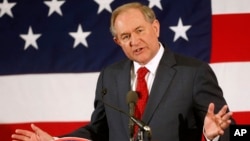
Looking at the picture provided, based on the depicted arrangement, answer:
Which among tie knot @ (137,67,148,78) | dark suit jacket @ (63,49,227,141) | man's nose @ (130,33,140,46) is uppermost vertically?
man's nose @ (130,33,140,46)

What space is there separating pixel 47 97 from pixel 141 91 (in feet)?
3.68

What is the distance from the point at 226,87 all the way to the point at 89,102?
2.53 ft

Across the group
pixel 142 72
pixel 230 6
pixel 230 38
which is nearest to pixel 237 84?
pixel 230 38

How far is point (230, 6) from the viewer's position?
2.57m

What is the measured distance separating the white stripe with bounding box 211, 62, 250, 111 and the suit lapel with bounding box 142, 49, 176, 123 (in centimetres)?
81

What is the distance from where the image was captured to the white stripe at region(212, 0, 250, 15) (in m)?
2.55

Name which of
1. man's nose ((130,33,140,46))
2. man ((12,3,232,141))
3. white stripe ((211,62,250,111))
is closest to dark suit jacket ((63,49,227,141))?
man ((12,3,232,141))

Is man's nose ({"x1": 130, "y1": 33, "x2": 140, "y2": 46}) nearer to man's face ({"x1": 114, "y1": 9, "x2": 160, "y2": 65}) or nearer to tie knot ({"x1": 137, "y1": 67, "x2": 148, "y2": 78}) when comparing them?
man's face ({"x1": 114, "y1": 9, "x2": 160, "y2": 65})

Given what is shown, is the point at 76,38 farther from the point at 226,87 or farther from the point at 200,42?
the point at 226,87

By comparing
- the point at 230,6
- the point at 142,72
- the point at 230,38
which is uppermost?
the point at 230,6

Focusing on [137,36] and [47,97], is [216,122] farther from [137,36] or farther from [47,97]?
[47,97]

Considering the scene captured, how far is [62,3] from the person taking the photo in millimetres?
2773

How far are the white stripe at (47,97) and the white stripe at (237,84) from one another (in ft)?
2.36

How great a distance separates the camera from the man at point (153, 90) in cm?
169
